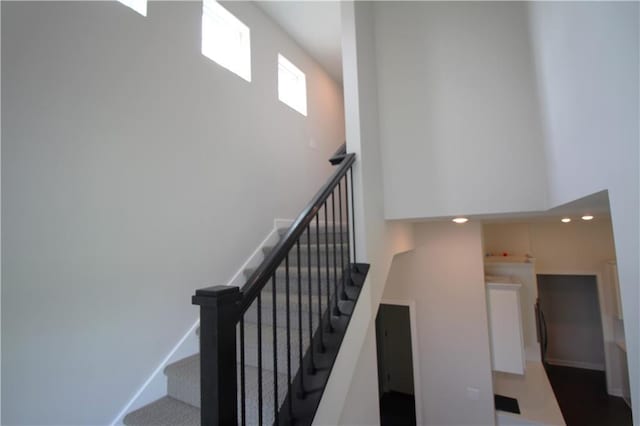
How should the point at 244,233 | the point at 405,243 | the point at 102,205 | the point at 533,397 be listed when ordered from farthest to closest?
the point at 533,397 → the point at 405,243 → the point at 244,233 → the point at 102,205

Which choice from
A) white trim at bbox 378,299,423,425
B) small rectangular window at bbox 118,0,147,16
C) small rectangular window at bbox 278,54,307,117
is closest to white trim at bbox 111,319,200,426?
small rectangular window at bbox 118,0,147,16

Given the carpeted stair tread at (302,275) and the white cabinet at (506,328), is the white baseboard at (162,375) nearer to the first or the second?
the carpeted stair tread at (302,275)

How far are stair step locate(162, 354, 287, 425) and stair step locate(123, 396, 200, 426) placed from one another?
2cm

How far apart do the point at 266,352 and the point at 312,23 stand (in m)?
3.67

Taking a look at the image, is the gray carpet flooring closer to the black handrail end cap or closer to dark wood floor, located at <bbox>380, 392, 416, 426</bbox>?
the black handrail end cap

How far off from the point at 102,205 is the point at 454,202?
7.93ft

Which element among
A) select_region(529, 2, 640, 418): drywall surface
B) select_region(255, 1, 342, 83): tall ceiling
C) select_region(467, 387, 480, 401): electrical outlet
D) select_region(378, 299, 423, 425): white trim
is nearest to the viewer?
select_region(529, 2, 640, 418): drywall surface

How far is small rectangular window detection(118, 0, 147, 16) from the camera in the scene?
2.15 meters

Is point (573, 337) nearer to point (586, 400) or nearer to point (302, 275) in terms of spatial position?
point (586, 400)

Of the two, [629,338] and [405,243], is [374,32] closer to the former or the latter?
[405,243]

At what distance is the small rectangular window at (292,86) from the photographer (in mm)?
3822

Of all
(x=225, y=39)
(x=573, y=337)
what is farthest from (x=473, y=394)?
(x=225, y=39)

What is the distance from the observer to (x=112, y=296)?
73.5 inches

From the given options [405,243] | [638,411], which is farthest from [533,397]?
[638,411]
